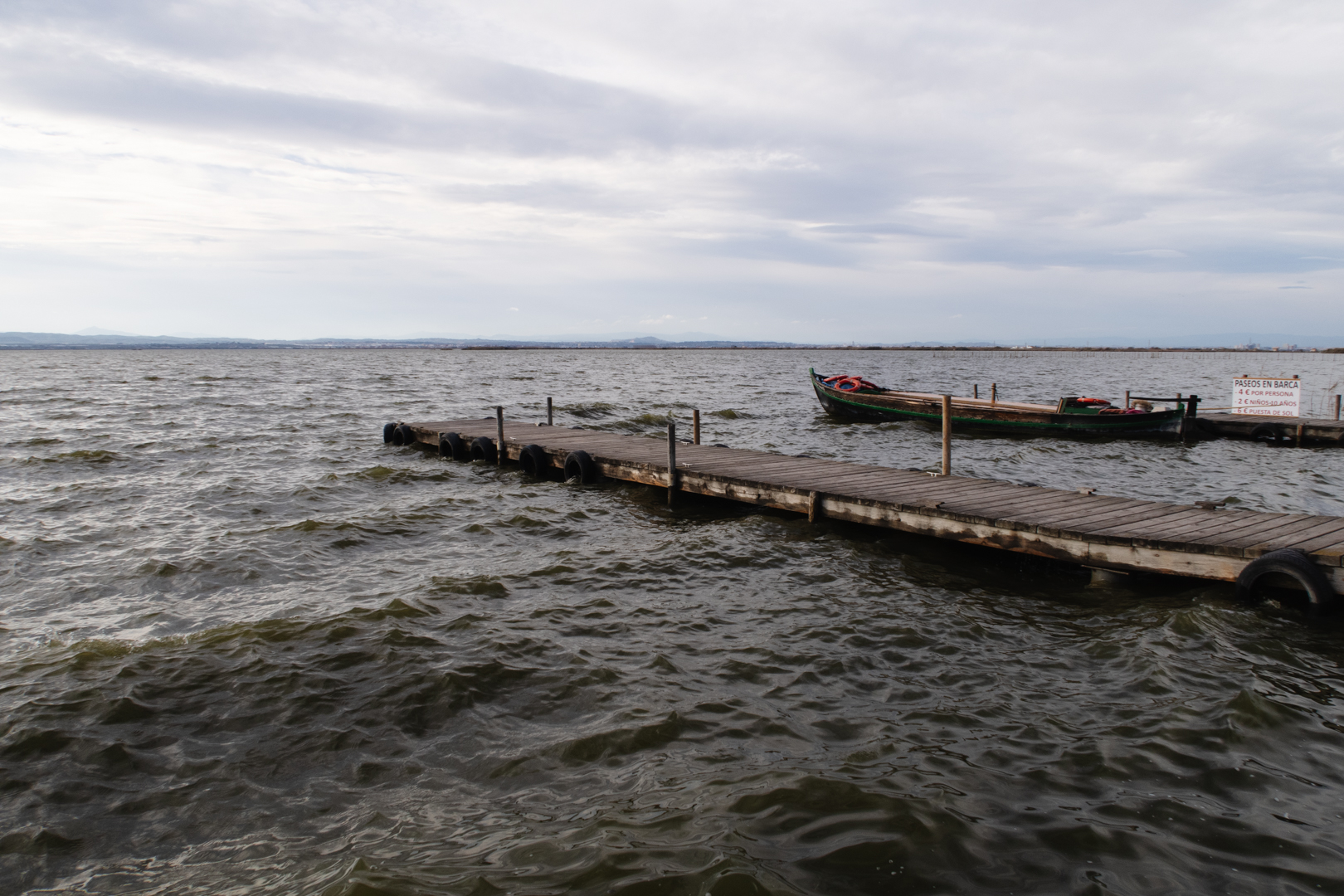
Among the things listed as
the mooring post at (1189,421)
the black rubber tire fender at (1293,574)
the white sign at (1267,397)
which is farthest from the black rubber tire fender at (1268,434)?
the black rubber tire fender at (1293,574)

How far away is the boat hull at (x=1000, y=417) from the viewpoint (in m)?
24.6

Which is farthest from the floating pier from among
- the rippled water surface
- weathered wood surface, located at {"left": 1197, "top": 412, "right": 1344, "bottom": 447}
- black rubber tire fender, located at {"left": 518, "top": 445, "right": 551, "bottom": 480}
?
weathered wood surface, located at {"left": 1197, "top": 412, "right": 1344, "bottom": 447}

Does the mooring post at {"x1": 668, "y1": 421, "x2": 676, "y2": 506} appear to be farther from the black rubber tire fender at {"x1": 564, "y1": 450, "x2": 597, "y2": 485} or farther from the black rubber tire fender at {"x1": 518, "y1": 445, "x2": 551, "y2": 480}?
the black rubber tire fender at {"x1": 518, "y1": 445, "x2": 551, "y2": 480}

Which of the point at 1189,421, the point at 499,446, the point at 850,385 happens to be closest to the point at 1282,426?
the point at 1189,421

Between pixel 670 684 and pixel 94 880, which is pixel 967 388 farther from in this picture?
pixel 94 880

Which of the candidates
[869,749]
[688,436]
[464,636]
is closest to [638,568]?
[464,636]

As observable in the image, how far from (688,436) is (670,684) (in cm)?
2007

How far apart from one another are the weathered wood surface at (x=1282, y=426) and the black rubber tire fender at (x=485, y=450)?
23321 mm

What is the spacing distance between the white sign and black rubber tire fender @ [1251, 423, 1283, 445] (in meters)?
1.31

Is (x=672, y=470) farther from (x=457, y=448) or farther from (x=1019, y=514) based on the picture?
(x=457, y=448)

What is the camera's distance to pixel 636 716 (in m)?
6.11

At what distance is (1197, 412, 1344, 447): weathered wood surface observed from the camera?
2243 cm

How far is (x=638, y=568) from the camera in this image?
33.6 feet

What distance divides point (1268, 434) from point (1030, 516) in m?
20.3
